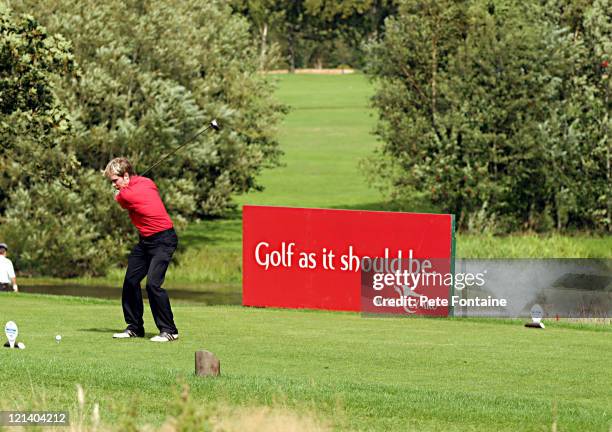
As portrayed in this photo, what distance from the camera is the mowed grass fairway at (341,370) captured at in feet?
34.9

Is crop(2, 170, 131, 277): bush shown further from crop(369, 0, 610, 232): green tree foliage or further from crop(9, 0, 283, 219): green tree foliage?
crop(369, 0, 610, 232): green tree foliage

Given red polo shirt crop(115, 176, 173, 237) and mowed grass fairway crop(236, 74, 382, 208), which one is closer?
red polo shirt crop(115, 176, 173, 237)

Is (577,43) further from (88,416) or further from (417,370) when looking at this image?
(88,416)

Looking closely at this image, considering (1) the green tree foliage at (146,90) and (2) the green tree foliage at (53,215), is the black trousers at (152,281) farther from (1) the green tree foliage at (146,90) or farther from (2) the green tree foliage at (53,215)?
(1) the green tree foliage at (146,90)

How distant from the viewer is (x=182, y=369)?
12.6 metres

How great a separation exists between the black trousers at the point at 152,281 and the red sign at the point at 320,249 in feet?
26.9

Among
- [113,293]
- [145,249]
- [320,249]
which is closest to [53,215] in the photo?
[113,293]

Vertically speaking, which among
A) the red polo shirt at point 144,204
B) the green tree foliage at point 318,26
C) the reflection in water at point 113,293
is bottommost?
the reflection in water at point 113,293

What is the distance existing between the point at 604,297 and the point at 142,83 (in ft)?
72.5

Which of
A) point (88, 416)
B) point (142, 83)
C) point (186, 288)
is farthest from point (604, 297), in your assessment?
point (142, 83)

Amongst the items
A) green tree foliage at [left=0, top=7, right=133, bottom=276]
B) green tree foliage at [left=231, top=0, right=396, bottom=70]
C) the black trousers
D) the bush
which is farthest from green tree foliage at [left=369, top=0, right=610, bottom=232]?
green tree foliage at [left=231, top=0, right=396, bottom=70]

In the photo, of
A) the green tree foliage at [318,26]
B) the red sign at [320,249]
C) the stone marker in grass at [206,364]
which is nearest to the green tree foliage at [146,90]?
the red sign at [320,249]

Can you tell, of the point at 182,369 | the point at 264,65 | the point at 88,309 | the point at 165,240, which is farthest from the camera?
the point at 264,65

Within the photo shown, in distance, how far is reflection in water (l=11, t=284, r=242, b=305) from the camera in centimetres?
3534
